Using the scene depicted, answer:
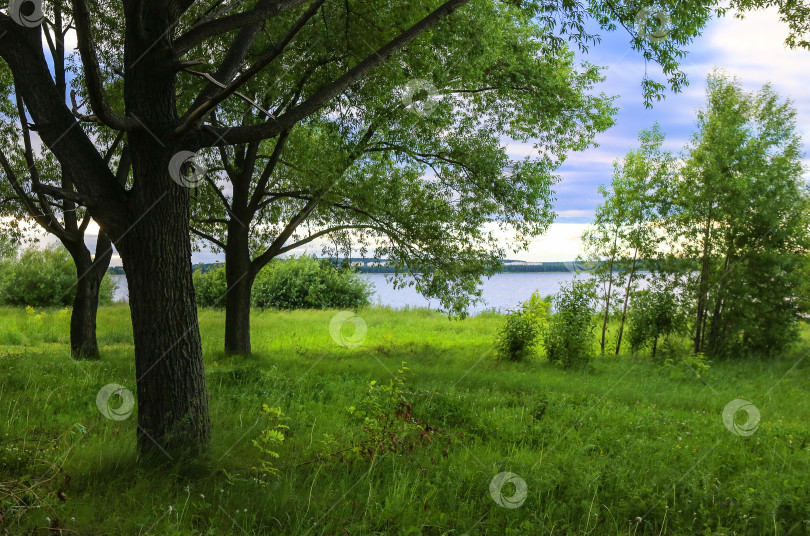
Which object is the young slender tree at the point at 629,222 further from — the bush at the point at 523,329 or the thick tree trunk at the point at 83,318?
the thick tree trunk at the point at 83,318

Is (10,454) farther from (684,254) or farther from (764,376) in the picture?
(684,254)

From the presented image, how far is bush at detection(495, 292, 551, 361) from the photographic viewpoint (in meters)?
12.6

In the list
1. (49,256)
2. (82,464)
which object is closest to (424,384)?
(82,464)

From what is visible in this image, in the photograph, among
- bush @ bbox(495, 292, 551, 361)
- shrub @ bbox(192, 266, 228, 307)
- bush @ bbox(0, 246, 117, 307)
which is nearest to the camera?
bush @ bbox(495, 292, 551, 361)

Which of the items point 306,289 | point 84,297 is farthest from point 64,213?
point 306,289

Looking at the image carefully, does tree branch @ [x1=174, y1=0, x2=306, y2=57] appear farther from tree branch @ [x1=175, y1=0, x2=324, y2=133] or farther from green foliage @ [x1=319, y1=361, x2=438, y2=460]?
green foliage @ [x1=319, y1=361, x2=438, y2=460]
